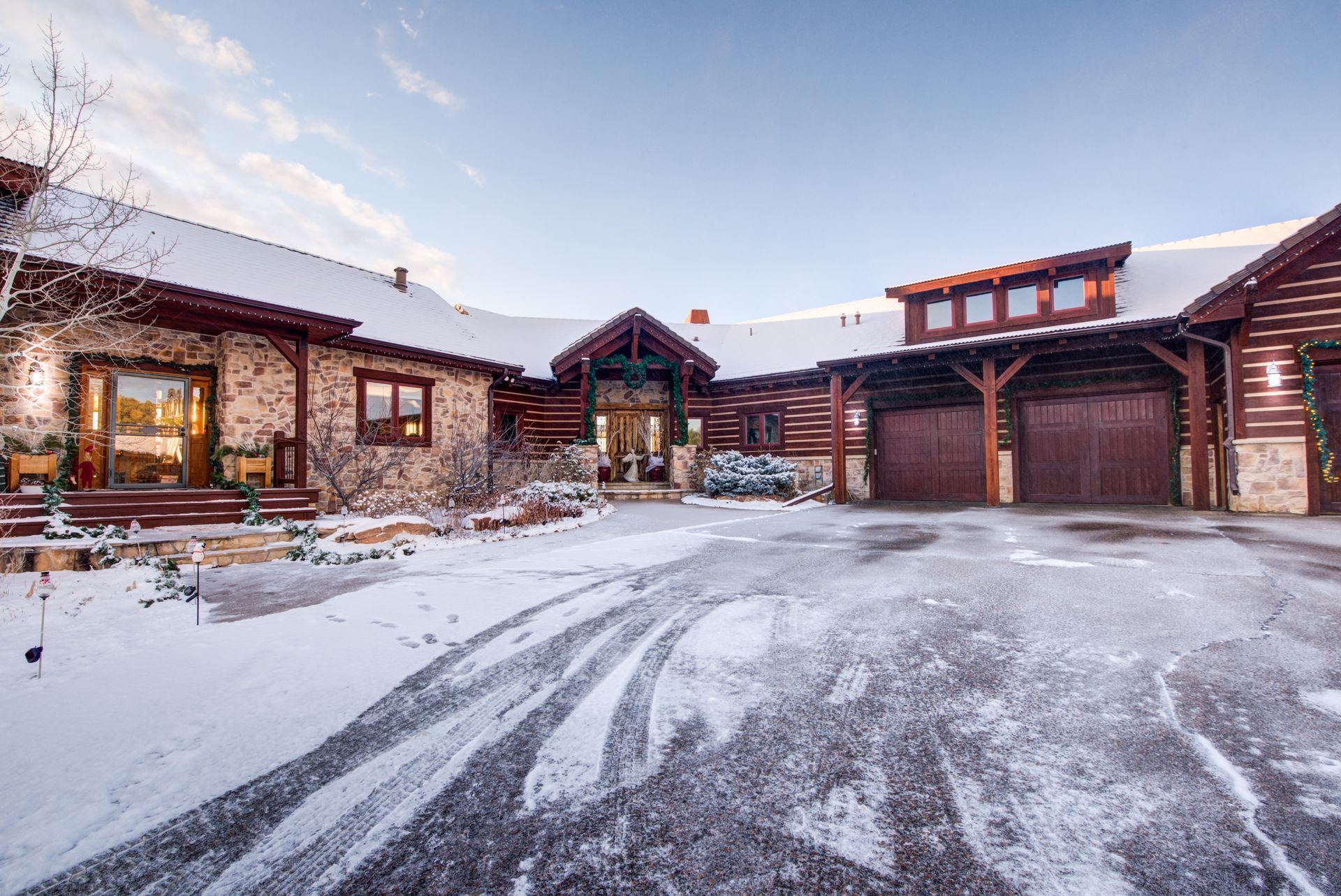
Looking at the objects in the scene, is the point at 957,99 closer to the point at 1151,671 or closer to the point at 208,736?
the point at 1151,671

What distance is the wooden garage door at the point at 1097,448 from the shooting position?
37.3ft

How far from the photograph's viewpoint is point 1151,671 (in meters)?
2.87

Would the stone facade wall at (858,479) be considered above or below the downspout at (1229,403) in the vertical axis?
below

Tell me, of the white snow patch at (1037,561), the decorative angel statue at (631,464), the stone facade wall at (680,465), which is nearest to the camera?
the white snow patch at (1037,561)

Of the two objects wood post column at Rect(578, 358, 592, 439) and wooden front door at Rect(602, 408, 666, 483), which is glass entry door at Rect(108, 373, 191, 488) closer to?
wood post column at Rect(578, 358, 592, 439)

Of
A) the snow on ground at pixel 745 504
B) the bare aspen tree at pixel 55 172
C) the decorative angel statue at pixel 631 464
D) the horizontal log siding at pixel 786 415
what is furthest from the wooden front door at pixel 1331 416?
the bare aspen tree at pixel 55 172

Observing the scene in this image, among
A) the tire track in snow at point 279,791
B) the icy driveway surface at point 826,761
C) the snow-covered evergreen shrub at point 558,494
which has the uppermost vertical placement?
Answer: the snow-covered evergreen shrub at point 558,494

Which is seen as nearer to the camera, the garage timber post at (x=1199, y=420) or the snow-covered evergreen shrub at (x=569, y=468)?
the garage timber post at (x=1199, y=420)

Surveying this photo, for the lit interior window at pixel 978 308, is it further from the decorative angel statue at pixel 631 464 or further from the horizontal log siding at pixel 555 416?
the horizontal log siding at pixel 555 416

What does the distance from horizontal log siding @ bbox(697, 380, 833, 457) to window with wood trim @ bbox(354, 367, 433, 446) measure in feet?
28.7

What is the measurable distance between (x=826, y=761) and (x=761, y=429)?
15247 millimetres

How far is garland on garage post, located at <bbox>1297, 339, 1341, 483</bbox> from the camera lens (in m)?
8.85

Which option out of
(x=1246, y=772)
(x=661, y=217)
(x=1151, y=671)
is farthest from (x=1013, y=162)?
(x=1246, y=772)

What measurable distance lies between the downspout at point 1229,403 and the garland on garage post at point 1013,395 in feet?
4.15
